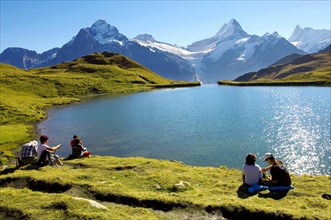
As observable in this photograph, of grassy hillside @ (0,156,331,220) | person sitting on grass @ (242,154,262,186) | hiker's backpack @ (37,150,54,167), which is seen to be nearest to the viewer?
grassy hillside @ (0,156,331,220)

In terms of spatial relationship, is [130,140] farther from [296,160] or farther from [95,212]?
[95,212]

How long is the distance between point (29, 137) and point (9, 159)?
19.5 m

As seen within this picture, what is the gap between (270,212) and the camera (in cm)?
2038

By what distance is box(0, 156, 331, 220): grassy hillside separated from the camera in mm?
20688

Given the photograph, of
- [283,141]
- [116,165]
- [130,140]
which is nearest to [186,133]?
[130,140]

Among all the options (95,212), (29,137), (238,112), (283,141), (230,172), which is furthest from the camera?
(238,112)

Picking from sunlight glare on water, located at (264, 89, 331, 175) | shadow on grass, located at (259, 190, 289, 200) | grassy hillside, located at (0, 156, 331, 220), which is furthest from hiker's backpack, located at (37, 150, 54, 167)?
sunlight glare on water, located at (264, 89, 331, 175)

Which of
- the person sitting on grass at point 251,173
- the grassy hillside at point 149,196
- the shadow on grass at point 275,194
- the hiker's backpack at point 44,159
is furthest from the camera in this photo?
the hiker's backpack at point 44,159

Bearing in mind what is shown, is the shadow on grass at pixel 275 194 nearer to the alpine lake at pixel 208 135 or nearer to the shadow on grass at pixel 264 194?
the shadow on grass at pixel 264 194

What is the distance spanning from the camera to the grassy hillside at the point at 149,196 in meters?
20.7

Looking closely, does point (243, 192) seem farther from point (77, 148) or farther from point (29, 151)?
point (77, 148)

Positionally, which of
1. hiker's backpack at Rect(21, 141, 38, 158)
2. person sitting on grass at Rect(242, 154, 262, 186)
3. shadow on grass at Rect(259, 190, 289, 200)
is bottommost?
shadow on grass at Rect(259, 190, 289, 200)

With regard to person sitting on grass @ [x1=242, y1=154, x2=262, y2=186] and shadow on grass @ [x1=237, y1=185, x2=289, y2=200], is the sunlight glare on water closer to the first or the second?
person sitting on grass @ [x1=242, y1=154, x2=262, y2=186]

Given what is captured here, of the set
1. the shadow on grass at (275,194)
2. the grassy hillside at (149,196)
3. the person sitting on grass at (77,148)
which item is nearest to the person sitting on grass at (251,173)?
the grassy hillside at (149,196)
